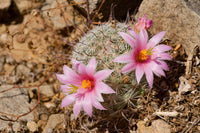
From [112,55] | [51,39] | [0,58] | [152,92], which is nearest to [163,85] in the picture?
[152,92]

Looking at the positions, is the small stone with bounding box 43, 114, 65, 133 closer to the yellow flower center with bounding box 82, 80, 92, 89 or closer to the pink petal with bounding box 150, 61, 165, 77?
the yellow flower center with bounding box 82, 80, 92, 89

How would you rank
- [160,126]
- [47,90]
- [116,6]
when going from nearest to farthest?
[160,126] → [116,6] → [47,90]

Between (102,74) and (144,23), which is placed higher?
(144,23)

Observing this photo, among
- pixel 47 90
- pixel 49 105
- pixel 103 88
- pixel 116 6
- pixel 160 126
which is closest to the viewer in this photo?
pixel 103 88

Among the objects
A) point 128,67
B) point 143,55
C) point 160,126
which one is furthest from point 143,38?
point 160,126

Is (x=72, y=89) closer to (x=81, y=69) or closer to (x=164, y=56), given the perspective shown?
(x=81, y=69)

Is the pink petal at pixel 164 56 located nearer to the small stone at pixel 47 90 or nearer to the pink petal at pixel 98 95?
the pink petal at pixel 98 95

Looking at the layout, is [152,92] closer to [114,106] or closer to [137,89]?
[137,89]
